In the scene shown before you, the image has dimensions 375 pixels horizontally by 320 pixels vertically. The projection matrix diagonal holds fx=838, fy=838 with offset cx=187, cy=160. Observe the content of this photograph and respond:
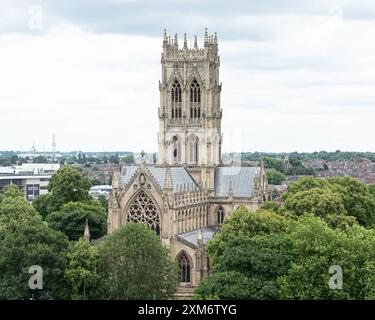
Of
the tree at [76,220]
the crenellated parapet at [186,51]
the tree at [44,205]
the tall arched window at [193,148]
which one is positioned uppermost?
the crenellated parapet at [186,51]

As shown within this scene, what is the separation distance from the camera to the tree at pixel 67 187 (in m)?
94.4

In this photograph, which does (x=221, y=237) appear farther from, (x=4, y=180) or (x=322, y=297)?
(x=4, y=180)

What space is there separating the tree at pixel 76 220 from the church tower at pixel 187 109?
9337 millimetres

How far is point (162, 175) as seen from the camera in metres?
74.8

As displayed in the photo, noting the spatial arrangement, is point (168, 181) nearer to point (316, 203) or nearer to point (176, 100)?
point (316, 203)

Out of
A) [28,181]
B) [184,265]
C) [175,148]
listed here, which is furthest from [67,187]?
[28,181]

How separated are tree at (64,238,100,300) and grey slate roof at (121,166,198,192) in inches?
736

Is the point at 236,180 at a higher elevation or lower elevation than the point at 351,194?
higher

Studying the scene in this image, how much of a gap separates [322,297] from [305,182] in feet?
134

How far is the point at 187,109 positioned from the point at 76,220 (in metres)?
15.8

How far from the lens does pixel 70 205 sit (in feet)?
288

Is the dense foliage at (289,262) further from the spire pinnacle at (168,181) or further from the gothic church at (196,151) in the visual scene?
the gothic church at (196,151)

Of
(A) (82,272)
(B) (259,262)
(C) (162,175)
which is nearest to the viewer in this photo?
(B) (259,262)

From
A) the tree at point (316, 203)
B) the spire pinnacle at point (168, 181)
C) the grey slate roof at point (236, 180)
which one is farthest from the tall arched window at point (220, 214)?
the spire pinnacle at point (168, 181)
